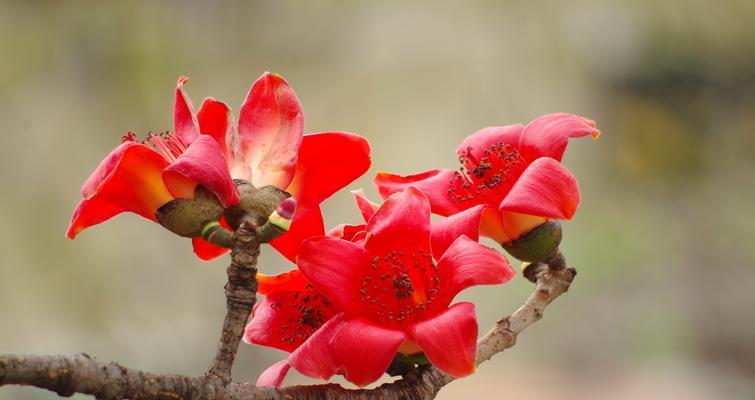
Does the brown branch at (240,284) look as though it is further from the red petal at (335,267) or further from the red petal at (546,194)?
the red petal at (546,194)

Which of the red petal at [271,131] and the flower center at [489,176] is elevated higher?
the red petal at [271,131]

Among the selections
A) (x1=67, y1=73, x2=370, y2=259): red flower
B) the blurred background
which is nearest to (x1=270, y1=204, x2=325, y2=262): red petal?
(x1=67, y1=73, x2=370, y2=259): red flower

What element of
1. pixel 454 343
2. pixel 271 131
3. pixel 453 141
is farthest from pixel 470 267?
pixel 453 141

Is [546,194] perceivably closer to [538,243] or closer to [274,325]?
[538,243]

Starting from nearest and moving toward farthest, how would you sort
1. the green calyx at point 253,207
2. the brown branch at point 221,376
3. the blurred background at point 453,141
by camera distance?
the brown branch at point 221,376, the green calyx at point 253,207, the blurred background at point 453,141

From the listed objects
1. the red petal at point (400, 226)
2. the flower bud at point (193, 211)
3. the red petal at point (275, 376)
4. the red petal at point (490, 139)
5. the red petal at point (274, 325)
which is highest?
the flower bud at point (193, 211)

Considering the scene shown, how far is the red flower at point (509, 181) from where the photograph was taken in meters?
0.48

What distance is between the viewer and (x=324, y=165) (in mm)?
514

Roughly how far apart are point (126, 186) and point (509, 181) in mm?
228

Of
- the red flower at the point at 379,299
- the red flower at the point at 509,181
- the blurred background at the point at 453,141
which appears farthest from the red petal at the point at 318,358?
the blurred background at the point at 453,141

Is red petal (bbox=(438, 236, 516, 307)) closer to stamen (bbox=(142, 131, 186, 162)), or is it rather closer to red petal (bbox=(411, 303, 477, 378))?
red petal (bbox=(411, 303, 477, 378))

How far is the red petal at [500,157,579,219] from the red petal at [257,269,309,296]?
0.41 ft

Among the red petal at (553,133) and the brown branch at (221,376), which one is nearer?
the brown branch at (221,376)

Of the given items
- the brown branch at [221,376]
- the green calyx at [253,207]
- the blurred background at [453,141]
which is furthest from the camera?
the blurred background at [453,141]
